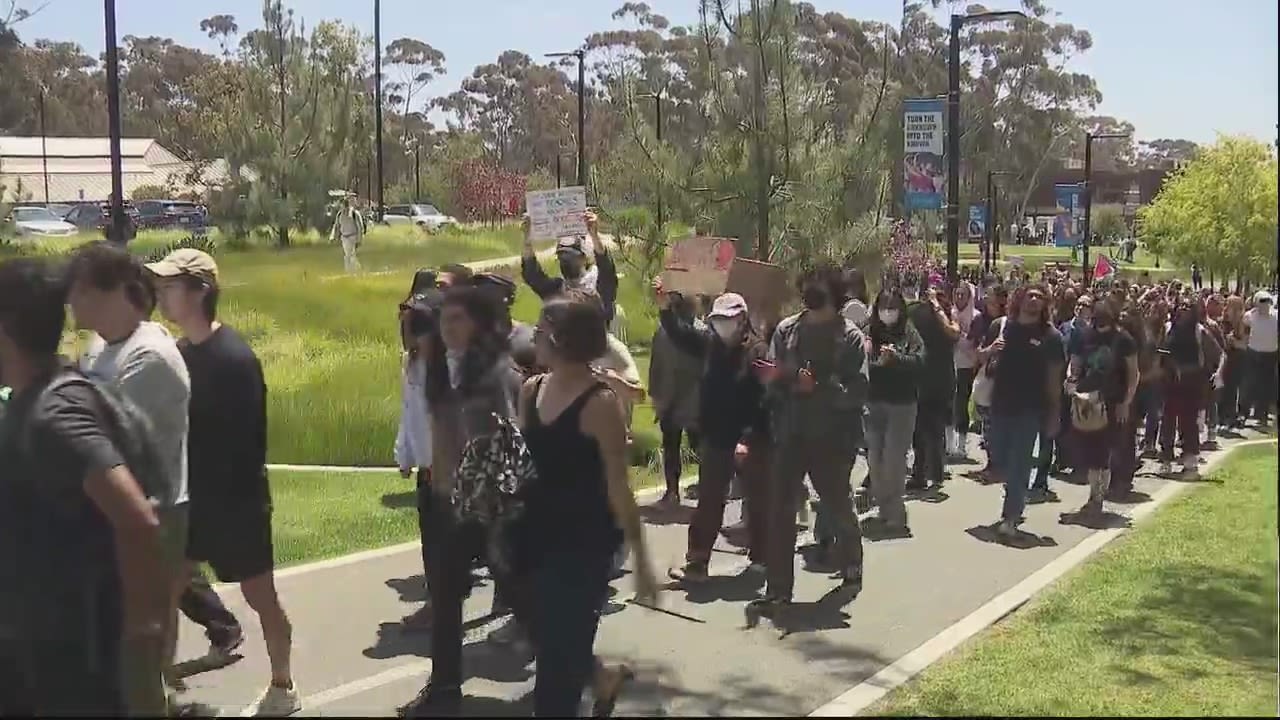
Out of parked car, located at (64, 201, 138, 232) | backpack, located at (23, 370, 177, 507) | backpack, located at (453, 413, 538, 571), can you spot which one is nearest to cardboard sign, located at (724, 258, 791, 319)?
backpack, located at (453, 413, 538, 571)

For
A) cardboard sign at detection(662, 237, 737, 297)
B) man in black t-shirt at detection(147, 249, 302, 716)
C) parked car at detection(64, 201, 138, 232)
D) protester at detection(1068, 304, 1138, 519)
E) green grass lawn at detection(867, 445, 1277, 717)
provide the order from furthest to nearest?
1. parked car at detection(64, 201, 138, 232)
2. protester at detection(1068, 304, 1138, 519)
3. cardboard sign at detection(662, 237, 737, 297)
4. green grass lawn at detection(867, 445, 1277, 717)
5. man in black t-shirt at detection(147, 249, 302, 716)

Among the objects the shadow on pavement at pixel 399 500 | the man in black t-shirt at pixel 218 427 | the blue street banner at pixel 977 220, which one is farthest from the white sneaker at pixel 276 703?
the blue street banner at pixel 977 220

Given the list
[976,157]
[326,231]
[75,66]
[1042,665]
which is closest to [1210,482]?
[1042,665]

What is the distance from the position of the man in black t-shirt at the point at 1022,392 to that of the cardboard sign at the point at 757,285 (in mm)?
1534

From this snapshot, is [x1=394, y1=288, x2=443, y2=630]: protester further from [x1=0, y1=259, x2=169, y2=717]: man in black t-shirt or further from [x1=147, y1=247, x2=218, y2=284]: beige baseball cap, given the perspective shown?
[x1=0, y1=259, x2=169, y2=717]: man in black t-shirt

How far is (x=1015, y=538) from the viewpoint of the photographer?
880 centimetres

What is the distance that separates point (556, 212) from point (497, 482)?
520 centimetres

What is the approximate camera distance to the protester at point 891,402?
8.77 metres

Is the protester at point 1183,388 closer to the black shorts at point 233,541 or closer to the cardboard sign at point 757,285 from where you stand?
the cardboard sign at point 757,285

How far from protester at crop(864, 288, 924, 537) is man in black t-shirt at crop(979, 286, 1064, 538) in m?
0.52

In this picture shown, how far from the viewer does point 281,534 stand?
334 inches

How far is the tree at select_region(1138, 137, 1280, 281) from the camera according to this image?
545 centimetres

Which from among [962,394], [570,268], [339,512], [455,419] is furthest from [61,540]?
[962,394]

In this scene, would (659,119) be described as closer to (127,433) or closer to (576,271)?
(576,271)
